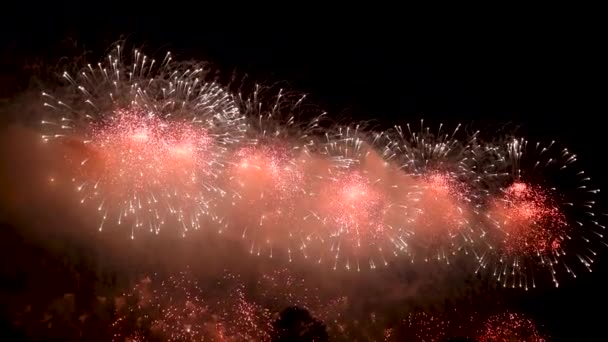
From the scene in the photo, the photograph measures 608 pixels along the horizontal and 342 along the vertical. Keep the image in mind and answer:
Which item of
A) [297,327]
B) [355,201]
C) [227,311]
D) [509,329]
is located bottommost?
[509,329]

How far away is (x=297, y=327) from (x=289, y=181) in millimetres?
3686

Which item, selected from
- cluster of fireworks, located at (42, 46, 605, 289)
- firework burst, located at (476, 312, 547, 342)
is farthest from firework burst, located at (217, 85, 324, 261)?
firework burst, located at (476, 312, 547, 342)

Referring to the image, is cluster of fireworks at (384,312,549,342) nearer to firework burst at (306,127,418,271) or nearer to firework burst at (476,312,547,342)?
firework burst at (476,312,547,342)

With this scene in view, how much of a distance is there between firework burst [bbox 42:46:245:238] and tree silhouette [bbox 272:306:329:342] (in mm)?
3558

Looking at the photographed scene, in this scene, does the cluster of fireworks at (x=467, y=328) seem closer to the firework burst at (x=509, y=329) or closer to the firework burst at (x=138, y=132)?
the firework burst at (x=509, y=329)

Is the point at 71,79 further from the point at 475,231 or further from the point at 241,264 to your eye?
the point at 475,231

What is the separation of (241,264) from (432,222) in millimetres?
5138

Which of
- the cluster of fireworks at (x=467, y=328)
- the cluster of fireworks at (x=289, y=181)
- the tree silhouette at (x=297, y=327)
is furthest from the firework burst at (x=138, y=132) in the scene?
the cluster of fireworks at (x=467, y=328)

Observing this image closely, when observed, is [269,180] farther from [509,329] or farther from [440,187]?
[509,329]

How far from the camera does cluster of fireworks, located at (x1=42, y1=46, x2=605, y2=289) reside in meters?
10.5

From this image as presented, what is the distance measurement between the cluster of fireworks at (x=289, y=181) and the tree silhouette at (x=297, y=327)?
1.38m

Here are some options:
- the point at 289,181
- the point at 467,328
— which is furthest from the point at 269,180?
the point at 467,328

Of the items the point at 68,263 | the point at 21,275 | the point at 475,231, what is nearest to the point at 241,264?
the point at 68,263

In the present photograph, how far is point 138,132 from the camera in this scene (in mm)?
10555
